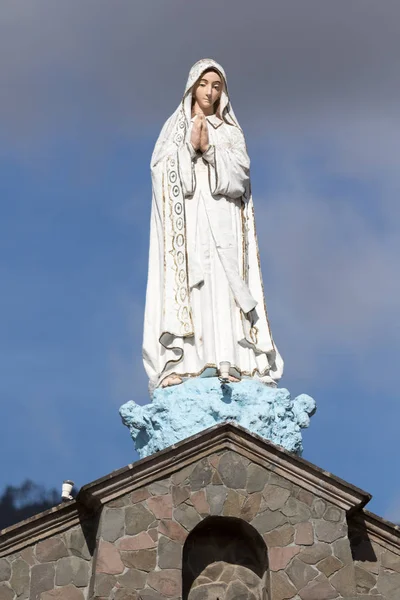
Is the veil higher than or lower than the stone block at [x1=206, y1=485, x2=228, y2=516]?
higher

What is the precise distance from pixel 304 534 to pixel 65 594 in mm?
2518

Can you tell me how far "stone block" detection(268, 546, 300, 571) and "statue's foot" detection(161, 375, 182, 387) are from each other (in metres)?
2.59

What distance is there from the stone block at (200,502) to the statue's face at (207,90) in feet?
18.7

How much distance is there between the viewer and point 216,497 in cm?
1373

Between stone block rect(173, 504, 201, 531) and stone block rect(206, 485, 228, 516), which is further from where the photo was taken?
stone block rect(206, 485, 228, 516)

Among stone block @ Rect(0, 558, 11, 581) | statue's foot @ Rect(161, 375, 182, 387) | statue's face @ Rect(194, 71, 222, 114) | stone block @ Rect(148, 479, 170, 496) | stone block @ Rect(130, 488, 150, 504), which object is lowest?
stone block @ Rect(0, 558, 11, 581)

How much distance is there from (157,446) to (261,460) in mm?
1590

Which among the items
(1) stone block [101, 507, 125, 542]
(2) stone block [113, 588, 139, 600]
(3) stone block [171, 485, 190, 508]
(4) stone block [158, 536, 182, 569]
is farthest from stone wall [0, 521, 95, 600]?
(3) stone block [171, 485, 190, 508]

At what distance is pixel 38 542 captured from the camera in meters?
13.8

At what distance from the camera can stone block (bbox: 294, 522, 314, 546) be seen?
13.6 metres

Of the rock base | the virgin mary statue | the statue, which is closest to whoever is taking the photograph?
the rock base

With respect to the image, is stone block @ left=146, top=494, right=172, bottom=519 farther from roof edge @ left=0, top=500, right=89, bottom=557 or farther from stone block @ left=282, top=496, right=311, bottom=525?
stone block @ left=282, top=496, right=311, bottom=525

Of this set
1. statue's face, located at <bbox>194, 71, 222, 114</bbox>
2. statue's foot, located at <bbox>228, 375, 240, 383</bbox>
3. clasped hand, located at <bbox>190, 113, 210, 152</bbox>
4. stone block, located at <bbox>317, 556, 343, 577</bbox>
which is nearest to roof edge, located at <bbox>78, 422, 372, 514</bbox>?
stone block, located at <bbox>317, 556, 343, 577</bbox>

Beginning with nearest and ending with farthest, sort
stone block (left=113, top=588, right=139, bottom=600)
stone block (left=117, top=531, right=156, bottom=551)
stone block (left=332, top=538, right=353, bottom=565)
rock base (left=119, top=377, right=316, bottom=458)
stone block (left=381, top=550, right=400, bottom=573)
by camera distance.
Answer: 1. stone block (left=113, top=588, right=139, bottom=600)
2. stone block (left=117, top=531, right=156, bottom=551)
3. stone block (left=332, top=538, right=353, bottom=565)
4. stone block (left=381, top=550, right=400, bottom=573)
5. rock base (left=119, top=377, right=316, bottom=458)
